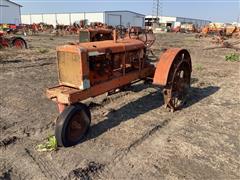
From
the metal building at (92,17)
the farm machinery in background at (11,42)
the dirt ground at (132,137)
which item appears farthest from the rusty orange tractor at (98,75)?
the metal building at (92,17)

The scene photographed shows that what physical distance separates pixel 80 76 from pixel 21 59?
9377 millimetres

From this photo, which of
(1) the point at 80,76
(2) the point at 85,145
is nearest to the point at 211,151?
(2) the point at 85,145

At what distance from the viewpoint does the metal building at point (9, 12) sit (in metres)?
44.9

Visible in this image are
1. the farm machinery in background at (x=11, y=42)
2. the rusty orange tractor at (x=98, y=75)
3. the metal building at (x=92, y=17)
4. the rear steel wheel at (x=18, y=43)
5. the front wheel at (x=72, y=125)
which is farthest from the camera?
the metal building at (x=92, y=17)

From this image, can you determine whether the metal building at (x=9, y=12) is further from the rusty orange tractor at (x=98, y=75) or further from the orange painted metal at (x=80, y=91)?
the orange painted metal at (x=80, y=91)

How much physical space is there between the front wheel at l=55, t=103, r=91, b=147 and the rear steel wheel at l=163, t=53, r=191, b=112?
1.93 meters

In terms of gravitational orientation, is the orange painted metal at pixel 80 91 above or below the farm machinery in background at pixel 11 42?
below

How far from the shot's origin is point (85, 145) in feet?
14.8

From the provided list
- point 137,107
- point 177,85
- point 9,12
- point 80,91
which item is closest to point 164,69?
point 177,85

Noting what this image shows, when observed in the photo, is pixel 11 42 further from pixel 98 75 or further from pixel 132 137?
pixel 132 137

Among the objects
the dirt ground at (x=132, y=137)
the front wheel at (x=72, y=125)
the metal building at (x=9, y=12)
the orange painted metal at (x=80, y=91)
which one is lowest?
the dirt ground at (x=132, y=137)

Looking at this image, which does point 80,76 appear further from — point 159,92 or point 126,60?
point 159,92

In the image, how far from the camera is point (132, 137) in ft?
15.6

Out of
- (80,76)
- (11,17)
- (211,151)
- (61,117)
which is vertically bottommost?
(211,151)
